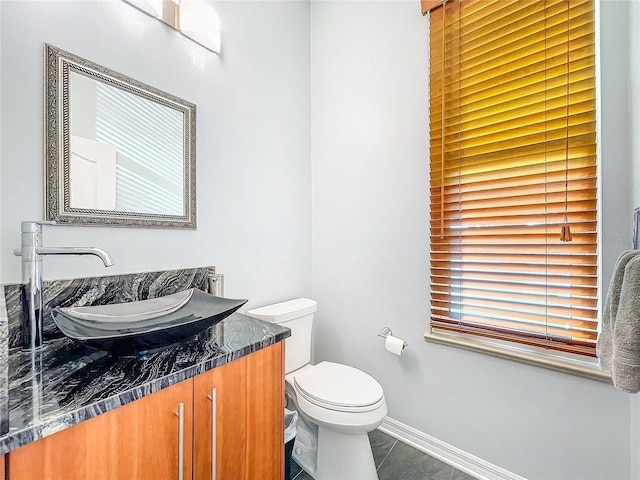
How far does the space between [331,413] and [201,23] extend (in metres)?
1.94

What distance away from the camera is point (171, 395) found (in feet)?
2.67

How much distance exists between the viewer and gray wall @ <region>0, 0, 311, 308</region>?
1.03m

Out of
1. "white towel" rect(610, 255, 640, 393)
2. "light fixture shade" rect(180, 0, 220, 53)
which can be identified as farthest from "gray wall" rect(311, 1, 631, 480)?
"light fixture shade" rect(180, 0, 220, 53)

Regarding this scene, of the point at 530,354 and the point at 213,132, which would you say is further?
the point at 213,132

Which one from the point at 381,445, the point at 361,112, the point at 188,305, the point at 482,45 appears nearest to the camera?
the point at 188,305

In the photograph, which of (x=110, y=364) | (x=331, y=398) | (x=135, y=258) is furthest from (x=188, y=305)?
(x=331, y=398)

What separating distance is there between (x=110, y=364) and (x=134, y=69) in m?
1.21

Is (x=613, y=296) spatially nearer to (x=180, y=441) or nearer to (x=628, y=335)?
(x=628, y=335)

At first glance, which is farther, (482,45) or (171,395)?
(482,45)

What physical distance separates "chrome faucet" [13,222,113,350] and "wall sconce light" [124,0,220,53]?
107 centimetres

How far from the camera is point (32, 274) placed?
94 cm

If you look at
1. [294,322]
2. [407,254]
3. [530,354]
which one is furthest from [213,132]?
[530,354]

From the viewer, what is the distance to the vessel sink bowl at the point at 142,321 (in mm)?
855

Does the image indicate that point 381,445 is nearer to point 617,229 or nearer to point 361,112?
point 617,229
